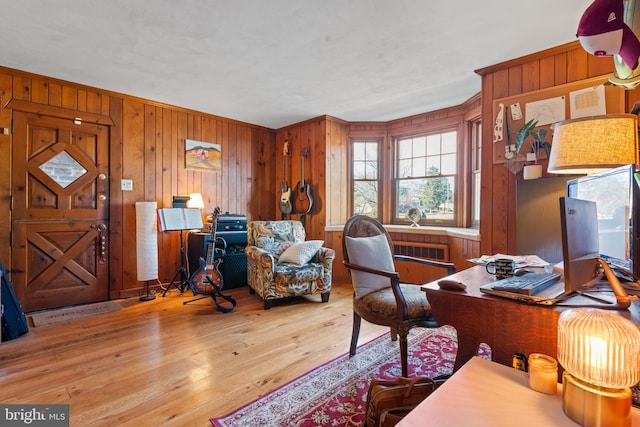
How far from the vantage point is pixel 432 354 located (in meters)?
2.24

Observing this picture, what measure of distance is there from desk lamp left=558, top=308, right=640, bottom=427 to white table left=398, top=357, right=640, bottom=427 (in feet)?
0.20

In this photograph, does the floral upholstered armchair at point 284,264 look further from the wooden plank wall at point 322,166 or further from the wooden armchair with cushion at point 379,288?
the wooden armchair with cushion at point 379,288

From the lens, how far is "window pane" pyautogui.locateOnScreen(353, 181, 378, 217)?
184 inches

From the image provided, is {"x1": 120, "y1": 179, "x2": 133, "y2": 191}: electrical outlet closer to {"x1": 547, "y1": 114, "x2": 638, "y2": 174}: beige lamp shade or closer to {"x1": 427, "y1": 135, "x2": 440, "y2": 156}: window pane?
{"x1": 427, "y1": 135, "x2": 440, "y2": 156}: window pane

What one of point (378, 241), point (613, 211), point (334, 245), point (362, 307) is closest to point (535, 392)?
point (613, 211)

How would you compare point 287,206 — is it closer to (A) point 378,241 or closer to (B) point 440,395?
(A) point 378,241

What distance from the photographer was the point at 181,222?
12.2 feet

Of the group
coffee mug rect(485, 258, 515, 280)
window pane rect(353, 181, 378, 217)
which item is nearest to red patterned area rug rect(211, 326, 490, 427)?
coffee mug rect(485, 258, 515, 280)

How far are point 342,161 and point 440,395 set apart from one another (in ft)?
13.2

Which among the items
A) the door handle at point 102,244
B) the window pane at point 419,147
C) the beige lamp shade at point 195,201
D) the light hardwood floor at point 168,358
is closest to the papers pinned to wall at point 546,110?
the window pane at point 419,147

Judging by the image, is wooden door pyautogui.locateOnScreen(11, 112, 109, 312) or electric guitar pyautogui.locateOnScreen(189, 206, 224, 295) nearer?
wooden door pyautogui.locateOnScreen(11, 112, 109, 312)

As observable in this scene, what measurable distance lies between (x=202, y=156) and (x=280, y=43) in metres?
2.30

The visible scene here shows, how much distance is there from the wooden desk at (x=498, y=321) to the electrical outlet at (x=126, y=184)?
3.65 meters

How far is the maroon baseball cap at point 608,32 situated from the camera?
122 centimetres
